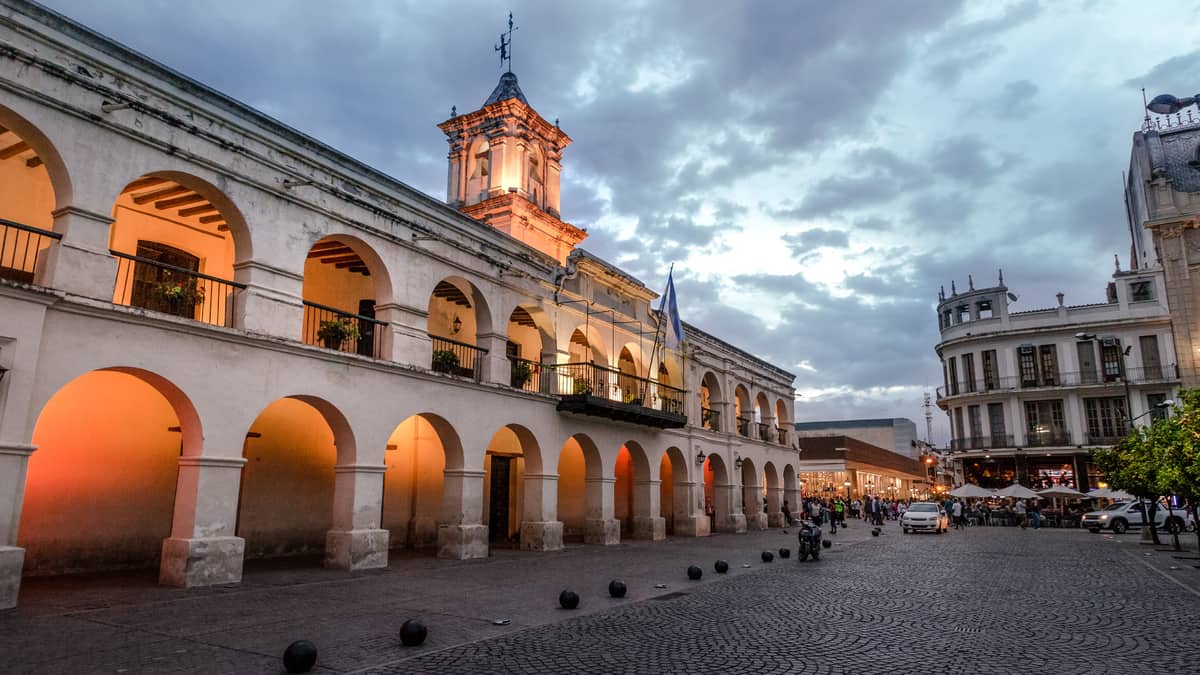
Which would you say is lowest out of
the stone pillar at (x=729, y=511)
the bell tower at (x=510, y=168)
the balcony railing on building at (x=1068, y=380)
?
the stone pillar at (x=729, y=511)

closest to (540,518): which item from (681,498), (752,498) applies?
(681,498)

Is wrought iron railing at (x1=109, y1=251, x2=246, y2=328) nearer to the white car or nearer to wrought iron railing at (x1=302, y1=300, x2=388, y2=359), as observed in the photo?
wrought iron railing at (x1=302, y1=300, x2=388, y2=359)

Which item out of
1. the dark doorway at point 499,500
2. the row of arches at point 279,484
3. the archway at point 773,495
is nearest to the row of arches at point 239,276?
the row of arches at point 279,484

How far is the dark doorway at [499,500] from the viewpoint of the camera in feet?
74.8

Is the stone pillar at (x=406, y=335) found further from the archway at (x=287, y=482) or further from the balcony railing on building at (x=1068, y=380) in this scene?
the balcony railing on building at (x=1068, y=380)

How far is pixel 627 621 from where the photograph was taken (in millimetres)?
9664

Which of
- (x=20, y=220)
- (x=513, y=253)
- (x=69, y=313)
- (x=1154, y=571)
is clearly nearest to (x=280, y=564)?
(x=69, y=313)

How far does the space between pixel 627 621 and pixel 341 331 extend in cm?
899

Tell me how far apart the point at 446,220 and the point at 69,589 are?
10.5 meters

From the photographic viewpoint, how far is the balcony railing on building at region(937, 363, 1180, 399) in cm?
4378

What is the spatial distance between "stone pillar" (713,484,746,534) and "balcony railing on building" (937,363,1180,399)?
2747 centimetres

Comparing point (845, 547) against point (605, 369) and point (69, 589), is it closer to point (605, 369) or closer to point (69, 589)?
point (605, 369)

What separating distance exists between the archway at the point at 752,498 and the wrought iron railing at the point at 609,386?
7.26 metres

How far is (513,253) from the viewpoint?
65.4 feet
